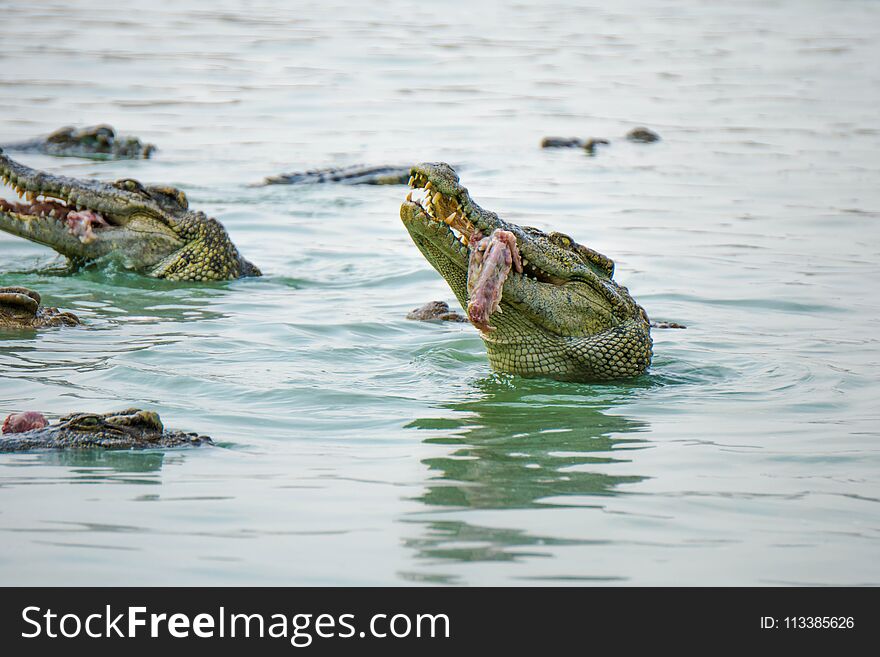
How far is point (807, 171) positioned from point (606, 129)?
15.3 feet

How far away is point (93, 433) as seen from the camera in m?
5.96

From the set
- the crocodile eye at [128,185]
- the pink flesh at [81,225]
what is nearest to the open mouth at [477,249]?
the pink flesh at [81,225]

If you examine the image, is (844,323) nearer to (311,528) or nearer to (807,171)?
(311,528)

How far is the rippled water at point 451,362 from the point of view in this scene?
495cm

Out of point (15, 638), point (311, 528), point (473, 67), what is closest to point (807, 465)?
point (311, 528)

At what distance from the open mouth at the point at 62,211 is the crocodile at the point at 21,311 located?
1.94 m

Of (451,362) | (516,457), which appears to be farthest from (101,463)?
(451,362)

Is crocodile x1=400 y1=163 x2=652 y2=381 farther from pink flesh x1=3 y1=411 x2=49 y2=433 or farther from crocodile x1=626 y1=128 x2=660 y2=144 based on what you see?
crocodile x1=626 y1=128 x2=660 y2=144

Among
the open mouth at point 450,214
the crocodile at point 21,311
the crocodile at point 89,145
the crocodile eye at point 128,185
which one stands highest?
the open mouth at point 450,214

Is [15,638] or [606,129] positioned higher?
[15,638]

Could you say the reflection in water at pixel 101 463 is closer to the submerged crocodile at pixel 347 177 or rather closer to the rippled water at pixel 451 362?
the rippled water at pixel 451 362

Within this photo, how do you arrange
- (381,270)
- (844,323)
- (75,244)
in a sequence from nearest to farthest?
(844,323) < (75,244) < (381,270)

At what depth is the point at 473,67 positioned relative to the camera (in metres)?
27.3

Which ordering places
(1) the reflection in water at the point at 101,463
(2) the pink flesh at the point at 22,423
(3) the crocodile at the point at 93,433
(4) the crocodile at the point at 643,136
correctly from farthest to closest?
(4) the crocodile at the point at 643,136 < (2) the pink flesh at the point at 22,423 < (3) the crocodile at the point at 93,433 < (1) the reflection in water at the point at 101,463
